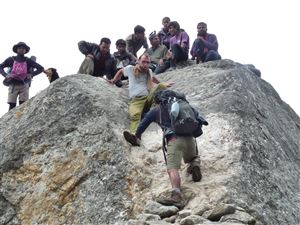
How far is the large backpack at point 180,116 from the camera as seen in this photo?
11.8m

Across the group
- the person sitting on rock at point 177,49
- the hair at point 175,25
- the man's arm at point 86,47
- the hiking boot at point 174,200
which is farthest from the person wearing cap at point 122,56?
the hiking boot at point 174,200

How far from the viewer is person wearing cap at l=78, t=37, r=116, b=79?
681 inches

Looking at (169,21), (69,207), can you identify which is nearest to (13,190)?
(69,207)

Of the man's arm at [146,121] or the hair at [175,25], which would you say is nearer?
the man's arm at [146,121]

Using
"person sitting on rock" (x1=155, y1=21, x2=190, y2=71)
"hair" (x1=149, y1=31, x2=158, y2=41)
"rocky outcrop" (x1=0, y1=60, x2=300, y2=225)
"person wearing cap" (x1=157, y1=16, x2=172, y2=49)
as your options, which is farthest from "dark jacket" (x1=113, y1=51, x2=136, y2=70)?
"person wearing cap" (x1=157, y1=16, x2=172, y2=49)

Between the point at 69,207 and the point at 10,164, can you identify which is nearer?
the point at 69,207

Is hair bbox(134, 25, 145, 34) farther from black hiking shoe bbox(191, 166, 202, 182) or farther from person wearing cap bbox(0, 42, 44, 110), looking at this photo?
black hiking shoe bbox(191, 166, 202, 182)

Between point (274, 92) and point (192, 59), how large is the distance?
3366mm

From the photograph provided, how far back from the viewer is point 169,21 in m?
21.9

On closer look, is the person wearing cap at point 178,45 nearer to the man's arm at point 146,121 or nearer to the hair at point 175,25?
the hair at point 175,25

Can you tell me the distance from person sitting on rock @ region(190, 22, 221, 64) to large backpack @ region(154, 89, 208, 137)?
6641 mm

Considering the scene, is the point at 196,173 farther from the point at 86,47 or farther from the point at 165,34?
the point at 165,34

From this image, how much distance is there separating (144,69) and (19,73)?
4.60 meters

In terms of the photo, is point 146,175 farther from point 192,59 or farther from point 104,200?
point 192,59
